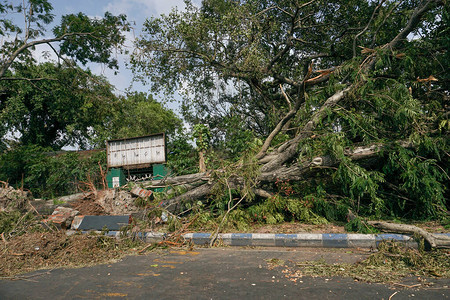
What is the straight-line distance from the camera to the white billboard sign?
12781 mm

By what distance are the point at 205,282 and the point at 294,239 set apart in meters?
2.45

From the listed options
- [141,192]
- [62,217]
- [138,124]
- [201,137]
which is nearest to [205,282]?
[141,192]

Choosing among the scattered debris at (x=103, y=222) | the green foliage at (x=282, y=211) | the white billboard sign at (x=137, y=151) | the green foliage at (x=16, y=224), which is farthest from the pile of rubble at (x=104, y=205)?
the white billboard sign at (x=137, y=151)

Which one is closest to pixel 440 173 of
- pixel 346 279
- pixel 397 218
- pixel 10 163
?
pixel 397 218

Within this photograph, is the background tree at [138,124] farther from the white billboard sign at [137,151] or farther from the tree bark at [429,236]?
the tree bark at [429,236]

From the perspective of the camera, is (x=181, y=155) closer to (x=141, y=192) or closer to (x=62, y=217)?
(x=141, y=192)

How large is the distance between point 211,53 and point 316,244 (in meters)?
9.38

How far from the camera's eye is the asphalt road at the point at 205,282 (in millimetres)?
Answer: 3441

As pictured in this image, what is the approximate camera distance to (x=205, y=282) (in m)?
3.93

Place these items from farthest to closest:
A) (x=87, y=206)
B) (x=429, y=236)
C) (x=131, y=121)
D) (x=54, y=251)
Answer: (x=131, y=121) < (x=87, y=206) < (x=54, y=251) < (x=429, y=236)

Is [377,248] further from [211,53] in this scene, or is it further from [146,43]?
[146,43]

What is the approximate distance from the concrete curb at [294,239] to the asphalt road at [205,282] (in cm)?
31

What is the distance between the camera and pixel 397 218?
6.91 m

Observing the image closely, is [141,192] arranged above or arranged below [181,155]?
below
